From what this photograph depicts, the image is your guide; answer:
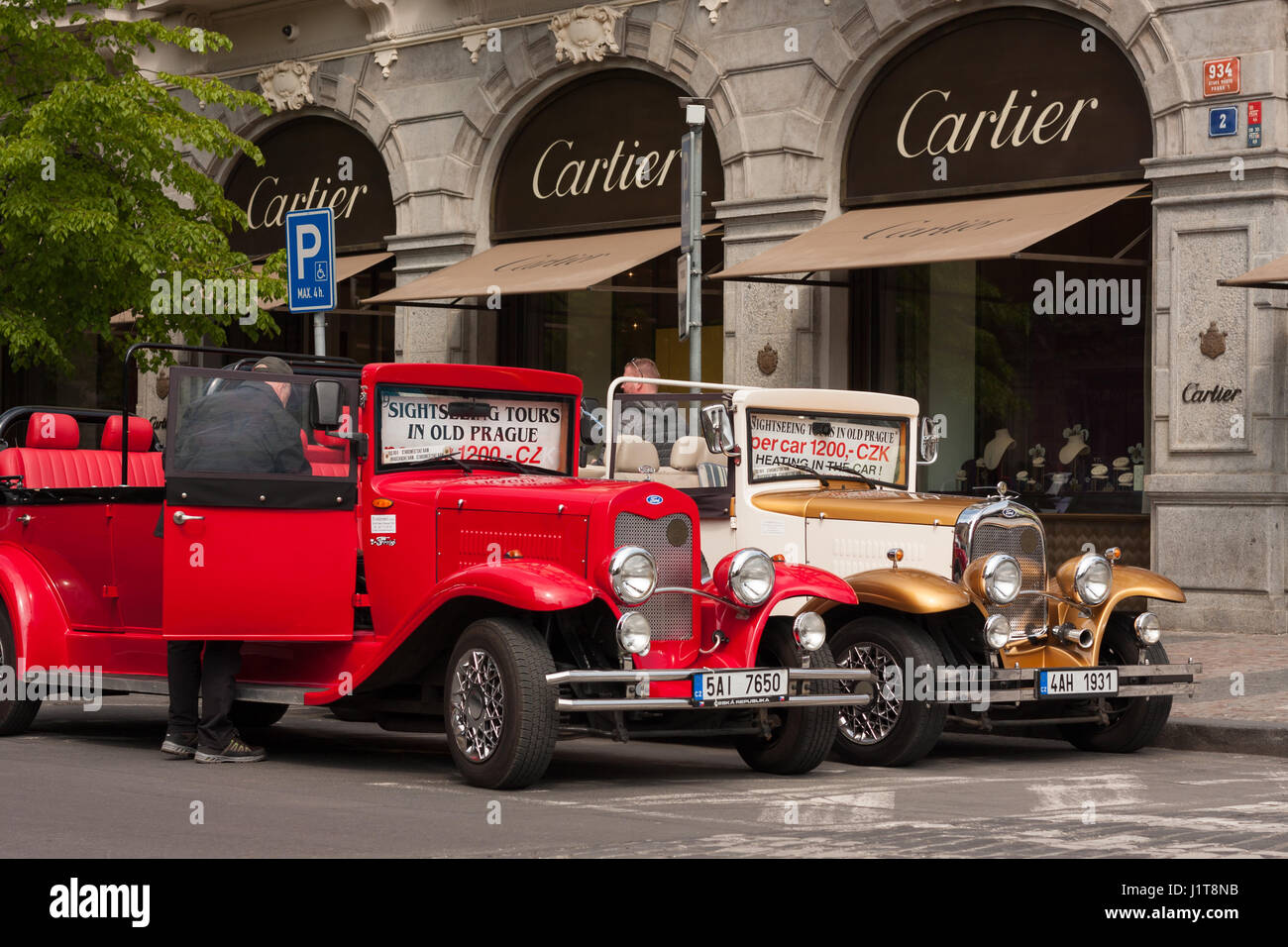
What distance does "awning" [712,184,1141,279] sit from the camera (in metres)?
15.0

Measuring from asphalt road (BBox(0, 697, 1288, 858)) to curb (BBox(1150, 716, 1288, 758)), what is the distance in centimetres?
9

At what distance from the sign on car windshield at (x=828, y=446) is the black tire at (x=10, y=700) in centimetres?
416

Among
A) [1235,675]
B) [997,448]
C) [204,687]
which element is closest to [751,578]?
[204,687]

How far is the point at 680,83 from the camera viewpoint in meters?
18.7

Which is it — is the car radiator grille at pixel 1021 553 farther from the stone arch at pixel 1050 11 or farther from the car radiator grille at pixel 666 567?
the stone arch at pixel 1050 11

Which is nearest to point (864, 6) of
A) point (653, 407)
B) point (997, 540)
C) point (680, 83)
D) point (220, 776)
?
point (680, 83)

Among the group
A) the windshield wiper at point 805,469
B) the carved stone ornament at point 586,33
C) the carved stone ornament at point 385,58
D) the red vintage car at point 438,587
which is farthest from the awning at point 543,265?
the red vintage car at point 438,587

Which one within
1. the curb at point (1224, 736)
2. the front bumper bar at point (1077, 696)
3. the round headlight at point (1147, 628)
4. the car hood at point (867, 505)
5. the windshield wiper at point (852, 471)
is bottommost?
the curb at point (1224, 736)

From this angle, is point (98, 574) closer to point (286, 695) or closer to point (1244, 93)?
point (286, 695)

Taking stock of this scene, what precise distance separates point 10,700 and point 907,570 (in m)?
4.82

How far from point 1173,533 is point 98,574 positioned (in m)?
8.90

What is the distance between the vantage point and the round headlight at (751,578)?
8477mm

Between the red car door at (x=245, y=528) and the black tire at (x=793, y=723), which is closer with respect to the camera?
the black tire at (x=793, y=723)

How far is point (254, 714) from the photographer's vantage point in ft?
34.5
